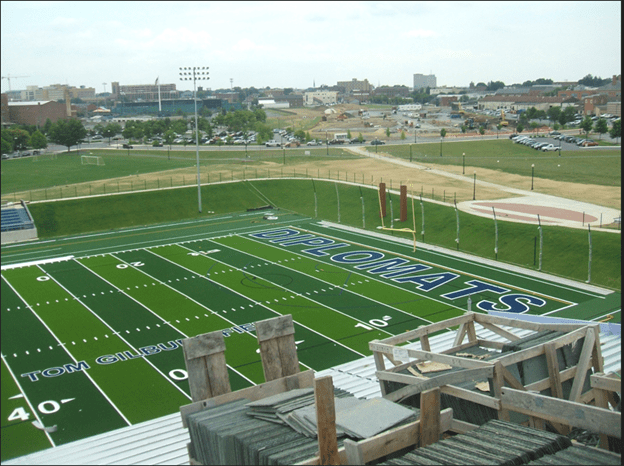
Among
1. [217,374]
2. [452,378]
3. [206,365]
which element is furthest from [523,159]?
[206,365]

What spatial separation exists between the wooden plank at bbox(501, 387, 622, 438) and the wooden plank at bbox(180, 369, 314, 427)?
8.03 feet

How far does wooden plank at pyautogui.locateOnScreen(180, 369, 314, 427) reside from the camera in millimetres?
7586

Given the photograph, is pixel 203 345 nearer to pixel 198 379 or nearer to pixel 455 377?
pixel 198 379

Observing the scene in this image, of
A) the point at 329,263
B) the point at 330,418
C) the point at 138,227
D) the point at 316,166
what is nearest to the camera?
the point at 330,418

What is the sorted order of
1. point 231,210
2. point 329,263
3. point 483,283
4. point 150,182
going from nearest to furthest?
point 483,283 → point 329,263 → point 231,210 → point 150,182

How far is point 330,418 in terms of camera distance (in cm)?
625

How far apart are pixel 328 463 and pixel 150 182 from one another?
5319cm

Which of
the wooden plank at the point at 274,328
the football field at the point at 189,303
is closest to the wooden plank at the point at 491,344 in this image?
the wooden plank at the point at 274,328

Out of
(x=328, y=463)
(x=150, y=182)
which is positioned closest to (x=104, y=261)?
Result: (x=150, y=182)

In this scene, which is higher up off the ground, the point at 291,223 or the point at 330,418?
the point at 330,418

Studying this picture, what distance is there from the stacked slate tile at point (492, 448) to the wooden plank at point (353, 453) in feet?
0.90

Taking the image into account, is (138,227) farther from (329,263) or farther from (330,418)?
(330,418)

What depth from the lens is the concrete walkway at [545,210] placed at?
38.8 meters

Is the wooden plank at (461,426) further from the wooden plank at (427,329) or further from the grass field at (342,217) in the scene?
the grass field at (342,217)
